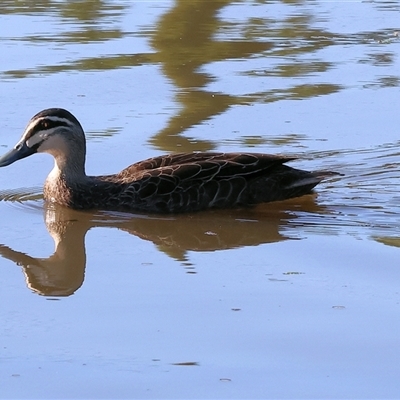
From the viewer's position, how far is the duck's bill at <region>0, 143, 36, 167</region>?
9.95 m

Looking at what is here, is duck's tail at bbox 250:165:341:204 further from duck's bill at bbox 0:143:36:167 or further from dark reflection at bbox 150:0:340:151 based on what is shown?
duck's bill at bbox 0:143:36:167

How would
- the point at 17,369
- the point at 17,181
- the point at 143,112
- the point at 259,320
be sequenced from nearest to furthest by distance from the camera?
the point at 17,369 < the point at 259,320 < the point at 17,181 < the point at 143,112

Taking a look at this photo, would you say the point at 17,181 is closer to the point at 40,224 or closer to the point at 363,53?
the point at 40,224

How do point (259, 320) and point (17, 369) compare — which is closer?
point (17, 369)

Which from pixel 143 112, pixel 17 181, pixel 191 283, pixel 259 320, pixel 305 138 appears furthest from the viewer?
pixel 143 112

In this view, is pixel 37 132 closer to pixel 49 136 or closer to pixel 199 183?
pixel 49 136

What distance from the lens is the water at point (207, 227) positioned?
6.10m

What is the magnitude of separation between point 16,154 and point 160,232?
170 cm

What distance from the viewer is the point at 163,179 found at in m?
9.62

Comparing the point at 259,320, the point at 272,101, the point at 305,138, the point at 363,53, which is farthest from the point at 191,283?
the point at 363,53

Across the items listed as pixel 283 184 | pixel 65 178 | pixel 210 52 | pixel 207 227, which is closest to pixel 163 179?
pixel 207 227

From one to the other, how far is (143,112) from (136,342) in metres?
5.75

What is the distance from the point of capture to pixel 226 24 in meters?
16.7

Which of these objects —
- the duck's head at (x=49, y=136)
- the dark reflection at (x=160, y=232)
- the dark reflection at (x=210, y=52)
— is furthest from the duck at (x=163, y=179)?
the dark reflection at (x=210, y=52)
